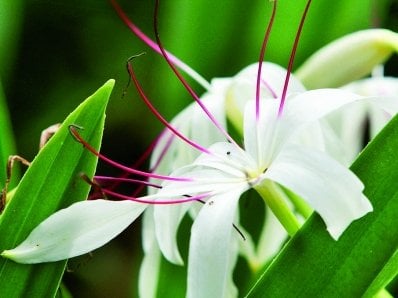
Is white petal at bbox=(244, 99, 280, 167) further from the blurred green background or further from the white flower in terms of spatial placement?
the blurred green background

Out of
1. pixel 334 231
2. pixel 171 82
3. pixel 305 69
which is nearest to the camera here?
pixel 334 231

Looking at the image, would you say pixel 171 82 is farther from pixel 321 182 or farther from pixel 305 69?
pixel 321 182

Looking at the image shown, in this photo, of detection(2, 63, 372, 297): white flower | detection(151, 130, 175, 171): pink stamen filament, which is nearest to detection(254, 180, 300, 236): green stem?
detection(2, 63, 372, 297): white flower

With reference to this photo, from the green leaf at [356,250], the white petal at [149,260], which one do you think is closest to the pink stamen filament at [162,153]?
the white petal at [149,260]

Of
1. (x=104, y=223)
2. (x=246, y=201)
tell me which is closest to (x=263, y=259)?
(x=246, y=201)

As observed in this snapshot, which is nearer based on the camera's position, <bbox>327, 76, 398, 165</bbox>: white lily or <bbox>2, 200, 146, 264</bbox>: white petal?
<bbox>2, 200, 146, 264</bbox>: white petal

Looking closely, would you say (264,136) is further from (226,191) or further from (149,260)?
(149,260)
